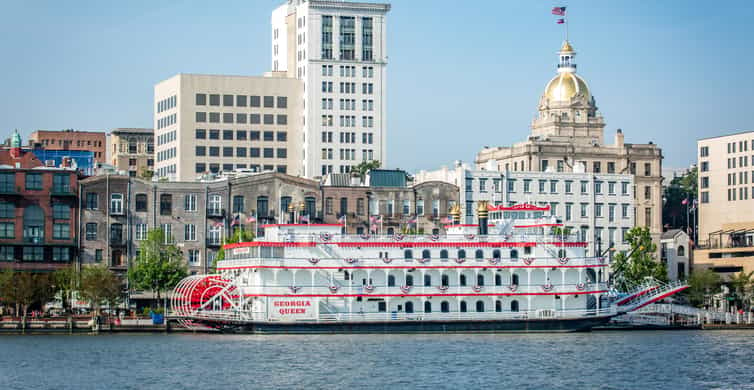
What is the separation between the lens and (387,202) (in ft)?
406

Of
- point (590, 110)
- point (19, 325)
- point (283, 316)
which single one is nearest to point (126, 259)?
point (19, 325)

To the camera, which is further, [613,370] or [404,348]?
[404,348]

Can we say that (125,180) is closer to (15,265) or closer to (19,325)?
(15,265)

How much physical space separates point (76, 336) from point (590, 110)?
77.0 meters

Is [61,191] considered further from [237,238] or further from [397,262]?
[397,262]

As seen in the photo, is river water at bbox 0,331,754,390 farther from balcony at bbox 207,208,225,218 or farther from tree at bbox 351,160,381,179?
tree at bbox 351,160,381,179

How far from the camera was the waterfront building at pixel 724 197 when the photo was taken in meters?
142

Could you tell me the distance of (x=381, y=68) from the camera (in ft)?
525

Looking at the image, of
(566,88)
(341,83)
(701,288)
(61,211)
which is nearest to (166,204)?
(61,211)

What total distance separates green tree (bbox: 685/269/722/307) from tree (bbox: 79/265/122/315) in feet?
171

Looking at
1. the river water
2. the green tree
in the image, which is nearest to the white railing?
the river water

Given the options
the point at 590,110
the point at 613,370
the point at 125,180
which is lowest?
the point at 613,370

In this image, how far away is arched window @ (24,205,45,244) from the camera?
114m

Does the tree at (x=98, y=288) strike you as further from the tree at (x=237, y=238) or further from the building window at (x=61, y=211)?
the building window at (x=61, y=211)
